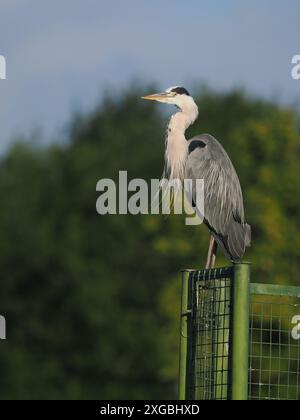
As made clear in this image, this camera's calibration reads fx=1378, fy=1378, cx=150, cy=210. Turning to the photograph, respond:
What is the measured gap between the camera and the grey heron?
887 centimetres

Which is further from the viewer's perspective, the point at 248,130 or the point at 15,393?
the point at 15,393

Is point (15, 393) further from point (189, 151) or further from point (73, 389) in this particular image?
point (189, 151)

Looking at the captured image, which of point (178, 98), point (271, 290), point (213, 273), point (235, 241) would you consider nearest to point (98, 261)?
point (178, 98)

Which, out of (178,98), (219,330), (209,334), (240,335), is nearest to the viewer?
(240,335)

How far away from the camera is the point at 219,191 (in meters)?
9.18

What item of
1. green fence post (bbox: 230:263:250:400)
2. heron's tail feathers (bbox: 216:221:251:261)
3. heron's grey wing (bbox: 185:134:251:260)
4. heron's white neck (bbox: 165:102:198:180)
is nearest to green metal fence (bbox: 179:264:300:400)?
green fence post (bbox: 230:263:250:400)

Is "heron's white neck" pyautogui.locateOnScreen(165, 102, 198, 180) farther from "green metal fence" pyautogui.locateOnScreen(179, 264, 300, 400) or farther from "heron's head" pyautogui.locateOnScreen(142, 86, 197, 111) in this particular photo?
"green metal fence" pyautogui.locateOnScreen(179, 264, 300, 400)

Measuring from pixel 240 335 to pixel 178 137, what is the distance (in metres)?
3.39

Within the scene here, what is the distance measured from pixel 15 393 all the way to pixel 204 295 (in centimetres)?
2162

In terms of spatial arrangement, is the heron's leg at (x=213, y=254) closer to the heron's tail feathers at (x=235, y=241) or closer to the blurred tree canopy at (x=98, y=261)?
the heron's tail feathers at (x=235, y=241)

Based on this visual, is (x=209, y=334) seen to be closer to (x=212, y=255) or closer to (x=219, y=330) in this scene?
(x=219, y=330)

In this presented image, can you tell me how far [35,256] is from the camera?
1243 inches

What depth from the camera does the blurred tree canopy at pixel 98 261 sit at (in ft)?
78.7
